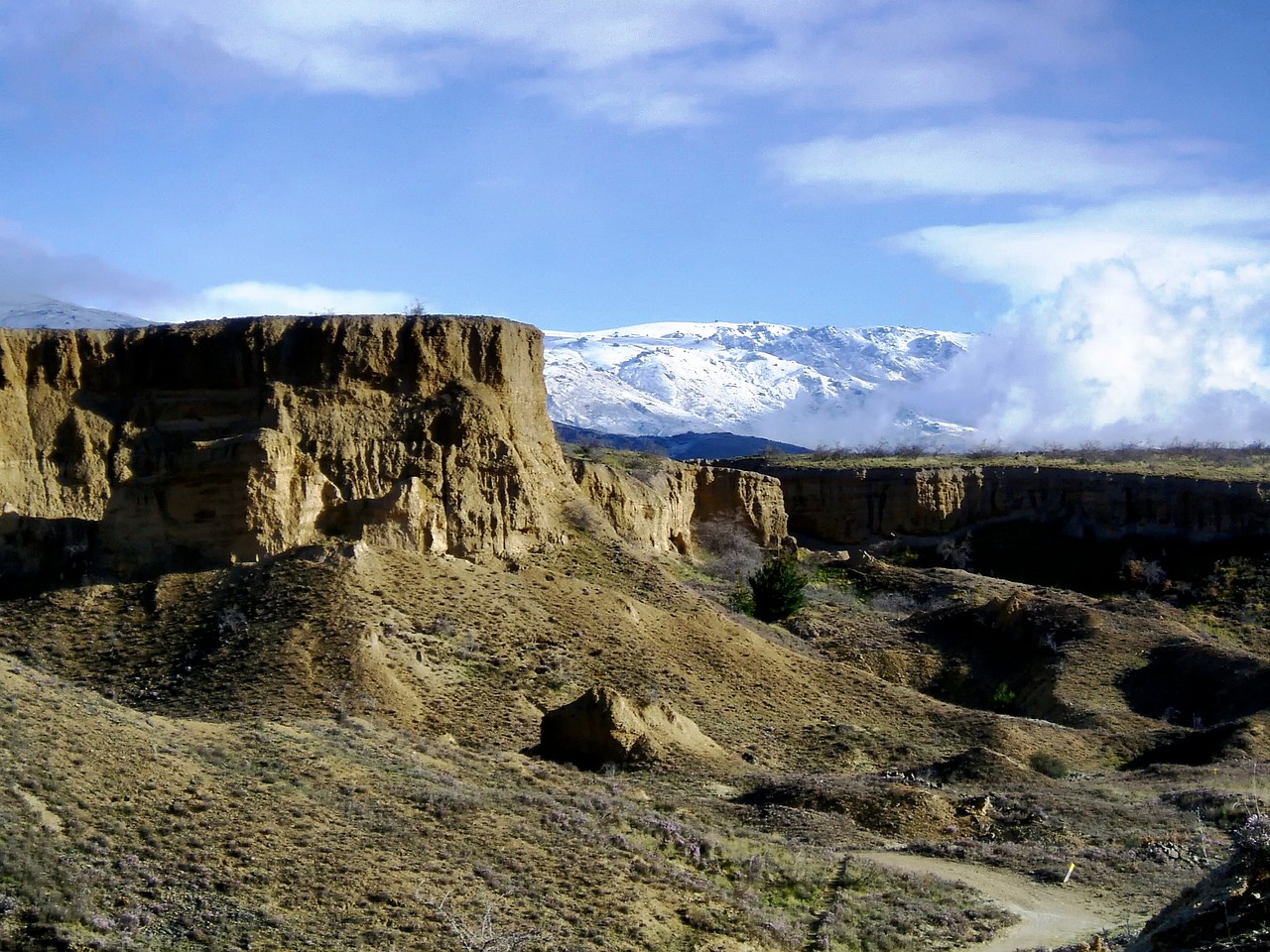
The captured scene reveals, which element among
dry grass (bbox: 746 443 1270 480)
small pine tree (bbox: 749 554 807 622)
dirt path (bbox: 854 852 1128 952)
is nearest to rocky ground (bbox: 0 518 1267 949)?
dirt path (bbox: 854 852 1128 952)

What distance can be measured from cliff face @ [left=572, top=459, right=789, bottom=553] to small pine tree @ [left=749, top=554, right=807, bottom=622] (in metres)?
4.56

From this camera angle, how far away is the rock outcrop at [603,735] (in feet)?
103

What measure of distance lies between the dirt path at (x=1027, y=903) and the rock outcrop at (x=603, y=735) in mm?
6318

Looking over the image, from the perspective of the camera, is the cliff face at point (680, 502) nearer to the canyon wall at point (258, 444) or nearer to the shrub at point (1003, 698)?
the canyon wall at point (258, 444)

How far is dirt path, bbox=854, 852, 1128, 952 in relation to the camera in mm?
22109

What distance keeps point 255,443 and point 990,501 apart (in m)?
49.1

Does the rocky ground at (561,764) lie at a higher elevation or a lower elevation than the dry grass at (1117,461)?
lower

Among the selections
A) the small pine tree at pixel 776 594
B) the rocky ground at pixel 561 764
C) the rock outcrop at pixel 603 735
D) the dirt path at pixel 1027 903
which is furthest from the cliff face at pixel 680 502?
the dirt path at pixel 1027 903

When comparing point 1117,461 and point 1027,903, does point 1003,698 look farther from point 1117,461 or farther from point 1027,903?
point 1117,461

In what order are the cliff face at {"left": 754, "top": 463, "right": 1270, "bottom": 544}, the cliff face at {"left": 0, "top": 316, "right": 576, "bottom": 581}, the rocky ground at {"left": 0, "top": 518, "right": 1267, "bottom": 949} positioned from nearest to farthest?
the rocky ground at {"left": 0, "top": 518, "right": 1267, "bottom": 949} → the cliff face at {"left": 0, "top": 316, "right": 576, "bottom": 581} → the cliff face at {"left": 754, "top": 463, "right": 1270, "bottom": 544}

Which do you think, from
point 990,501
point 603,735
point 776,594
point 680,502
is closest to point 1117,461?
point 990,501

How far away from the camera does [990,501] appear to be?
78.1m

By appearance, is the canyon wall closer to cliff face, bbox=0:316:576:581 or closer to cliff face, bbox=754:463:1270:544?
cliff face, bbox=0:316:576:581

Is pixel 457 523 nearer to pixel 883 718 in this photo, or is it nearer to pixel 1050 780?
pixel 883 718
